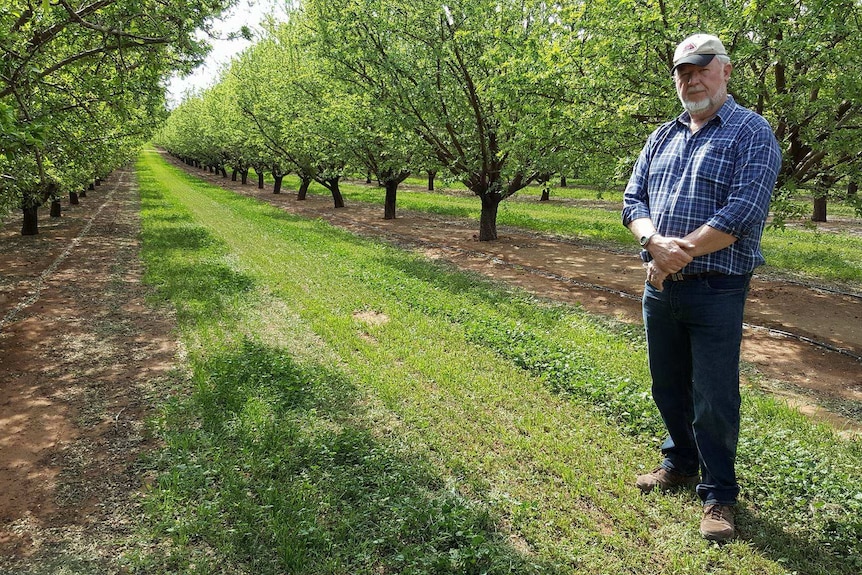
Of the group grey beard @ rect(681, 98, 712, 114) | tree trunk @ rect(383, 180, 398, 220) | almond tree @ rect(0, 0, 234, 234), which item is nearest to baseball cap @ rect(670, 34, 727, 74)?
grey beard @ rect(681, 98, 712, 114)

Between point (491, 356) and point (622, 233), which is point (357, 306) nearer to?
point (491, 356)

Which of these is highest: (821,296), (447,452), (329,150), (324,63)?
(324,63)

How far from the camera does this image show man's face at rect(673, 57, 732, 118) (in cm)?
288

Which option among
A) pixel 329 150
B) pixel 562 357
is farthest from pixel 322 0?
pixel 562 357

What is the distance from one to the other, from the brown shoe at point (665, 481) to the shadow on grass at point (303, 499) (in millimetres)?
1104

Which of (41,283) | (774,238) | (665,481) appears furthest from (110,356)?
(774,238)

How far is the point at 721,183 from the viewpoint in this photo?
9.50ft

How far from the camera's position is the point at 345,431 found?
14.2 feet

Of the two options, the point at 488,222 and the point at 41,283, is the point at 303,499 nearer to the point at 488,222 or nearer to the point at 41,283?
the point at 41,283

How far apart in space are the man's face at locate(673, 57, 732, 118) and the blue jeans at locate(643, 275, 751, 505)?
3.28ft

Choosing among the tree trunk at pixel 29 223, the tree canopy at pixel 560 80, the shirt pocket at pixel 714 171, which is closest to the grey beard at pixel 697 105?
the shirt pocket at pixel 714 171

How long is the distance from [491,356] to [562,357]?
31.5 inches

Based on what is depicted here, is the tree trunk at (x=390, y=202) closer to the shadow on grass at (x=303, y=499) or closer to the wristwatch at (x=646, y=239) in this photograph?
the shadow on grass at (x=303, y=499)

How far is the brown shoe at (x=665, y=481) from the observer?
349 centimetres
